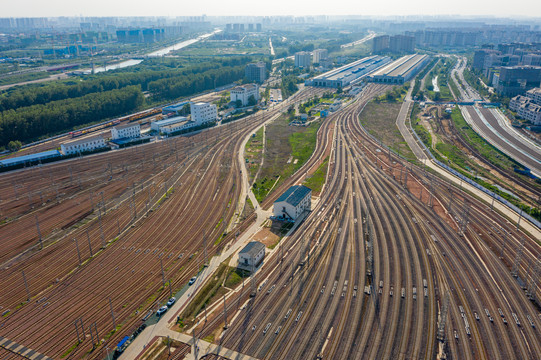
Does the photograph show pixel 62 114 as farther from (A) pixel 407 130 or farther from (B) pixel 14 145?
(A) pixel 407 130

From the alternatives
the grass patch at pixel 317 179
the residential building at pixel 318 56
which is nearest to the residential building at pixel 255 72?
the residential building at pixel 318 56

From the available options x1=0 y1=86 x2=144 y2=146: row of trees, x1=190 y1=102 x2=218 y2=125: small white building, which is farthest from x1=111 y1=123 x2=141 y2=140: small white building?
x1=0 y1=86 x2=144 y2=146: row of trees

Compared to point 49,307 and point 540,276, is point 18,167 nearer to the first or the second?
point 49,307

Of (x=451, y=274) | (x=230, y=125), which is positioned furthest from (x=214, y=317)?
(x=230, y=125)

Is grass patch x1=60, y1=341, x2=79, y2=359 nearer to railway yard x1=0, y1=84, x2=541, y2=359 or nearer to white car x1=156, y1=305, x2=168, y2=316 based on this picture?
railway yard x1=0, y1=84, x2=541, y2=359

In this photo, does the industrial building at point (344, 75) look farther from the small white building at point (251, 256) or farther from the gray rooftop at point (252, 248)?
the small white building at point (251, 256)

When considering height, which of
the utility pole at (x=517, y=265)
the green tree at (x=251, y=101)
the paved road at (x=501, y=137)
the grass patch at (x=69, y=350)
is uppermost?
the green tree at (x=251, y=101)
